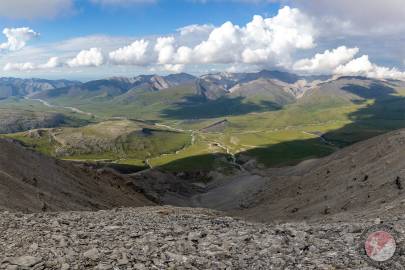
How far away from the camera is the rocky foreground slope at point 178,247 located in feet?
69.4

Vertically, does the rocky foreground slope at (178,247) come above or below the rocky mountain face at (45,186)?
above

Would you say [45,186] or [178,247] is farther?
[45,186]

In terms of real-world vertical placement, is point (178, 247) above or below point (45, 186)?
above

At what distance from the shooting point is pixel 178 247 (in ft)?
76.1

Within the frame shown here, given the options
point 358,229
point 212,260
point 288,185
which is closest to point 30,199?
point 212,260

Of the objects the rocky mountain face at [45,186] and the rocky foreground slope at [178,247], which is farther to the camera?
the rocky mountain face at [45,186]

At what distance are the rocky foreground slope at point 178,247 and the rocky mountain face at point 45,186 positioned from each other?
19.0 meters

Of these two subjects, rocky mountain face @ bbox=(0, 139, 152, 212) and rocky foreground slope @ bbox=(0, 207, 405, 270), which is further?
rocky mountain face @ bbox=(0, 139, 152, 212)

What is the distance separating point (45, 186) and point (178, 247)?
5399 cm

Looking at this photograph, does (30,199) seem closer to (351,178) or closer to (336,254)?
(336,254)

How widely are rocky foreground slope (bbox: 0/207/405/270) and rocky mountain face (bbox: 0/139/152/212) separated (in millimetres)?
19016

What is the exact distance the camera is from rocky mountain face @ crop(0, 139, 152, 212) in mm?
51428

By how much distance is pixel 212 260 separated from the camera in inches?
856

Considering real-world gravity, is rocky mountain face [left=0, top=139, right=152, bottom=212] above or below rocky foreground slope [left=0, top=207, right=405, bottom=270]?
below
